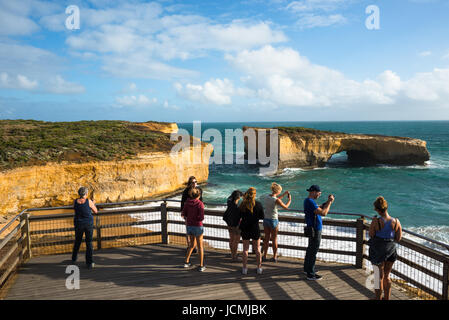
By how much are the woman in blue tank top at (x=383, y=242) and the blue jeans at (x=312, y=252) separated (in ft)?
3.20

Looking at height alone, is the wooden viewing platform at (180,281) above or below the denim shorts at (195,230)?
below

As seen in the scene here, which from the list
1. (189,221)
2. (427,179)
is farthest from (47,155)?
(427,179)

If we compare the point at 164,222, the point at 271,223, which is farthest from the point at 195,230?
the point at 164,222

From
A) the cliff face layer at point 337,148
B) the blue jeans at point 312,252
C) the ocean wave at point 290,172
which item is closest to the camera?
the blue jeans at point 312,252

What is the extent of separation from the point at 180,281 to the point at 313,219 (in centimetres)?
287

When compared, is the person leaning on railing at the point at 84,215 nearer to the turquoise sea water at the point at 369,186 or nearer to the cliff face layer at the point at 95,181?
the cliff face layer at the point at 95,181

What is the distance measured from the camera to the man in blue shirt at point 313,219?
526 cm

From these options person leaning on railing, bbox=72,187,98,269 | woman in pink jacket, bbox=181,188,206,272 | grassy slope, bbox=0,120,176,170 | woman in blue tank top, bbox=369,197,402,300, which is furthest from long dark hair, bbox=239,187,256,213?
grassy slope, bbox=0,120,176,170

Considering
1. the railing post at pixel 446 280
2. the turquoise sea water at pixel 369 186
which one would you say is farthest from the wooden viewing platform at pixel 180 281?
the turquoise sea water at pixel 369 186

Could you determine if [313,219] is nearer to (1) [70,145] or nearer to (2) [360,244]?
(2) [360,244]

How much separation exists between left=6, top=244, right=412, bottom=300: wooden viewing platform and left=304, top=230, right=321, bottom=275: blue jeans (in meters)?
0.23

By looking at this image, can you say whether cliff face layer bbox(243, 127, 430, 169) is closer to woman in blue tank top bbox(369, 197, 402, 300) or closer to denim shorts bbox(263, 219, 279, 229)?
denim shorts bbox(263, 219, 279, 229)

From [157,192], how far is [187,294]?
21.1 meters
